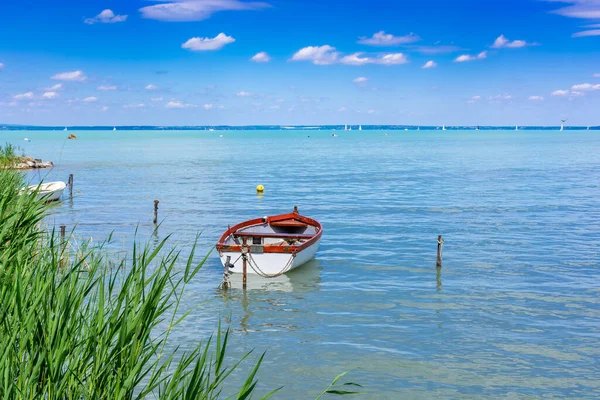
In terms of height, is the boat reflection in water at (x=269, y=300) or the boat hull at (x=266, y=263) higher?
the boat hull at (x=266, y=263)

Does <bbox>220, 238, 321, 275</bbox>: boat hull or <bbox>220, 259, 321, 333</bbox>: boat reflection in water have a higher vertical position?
<bbox>220, 238, 321, 275</bbox>: boat hull

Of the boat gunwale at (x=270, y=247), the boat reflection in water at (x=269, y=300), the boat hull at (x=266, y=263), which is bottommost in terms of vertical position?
the boat reflection in water at (x=269, y=300)

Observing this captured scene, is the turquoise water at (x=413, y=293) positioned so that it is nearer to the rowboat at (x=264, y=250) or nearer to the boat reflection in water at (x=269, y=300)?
the boat reflection in water at (x=269, y=300)

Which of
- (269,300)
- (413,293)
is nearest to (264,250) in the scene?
(269,300)

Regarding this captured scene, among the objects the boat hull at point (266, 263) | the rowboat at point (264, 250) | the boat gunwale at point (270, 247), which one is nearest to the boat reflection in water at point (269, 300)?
the boat hull at point (266, 263)

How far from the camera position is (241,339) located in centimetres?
1811

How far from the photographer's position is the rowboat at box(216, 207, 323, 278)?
23.9m

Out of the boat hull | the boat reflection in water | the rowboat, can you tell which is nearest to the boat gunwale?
the rowboat

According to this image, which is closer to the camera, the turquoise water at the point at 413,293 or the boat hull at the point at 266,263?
the turquoise water at the point at 413,293

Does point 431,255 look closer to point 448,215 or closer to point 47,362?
point 448,215

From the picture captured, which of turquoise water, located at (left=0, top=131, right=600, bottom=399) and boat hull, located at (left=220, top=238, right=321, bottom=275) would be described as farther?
boat hull, located at (left=220, top=238, right=321, bottom=275)

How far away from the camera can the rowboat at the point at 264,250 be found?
2394 centimetres

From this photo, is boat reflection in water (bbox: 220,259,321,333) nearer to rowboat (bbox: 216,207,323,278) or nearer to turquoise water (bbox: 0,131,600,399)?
turquoise water (bbox: 0,131,600,399)

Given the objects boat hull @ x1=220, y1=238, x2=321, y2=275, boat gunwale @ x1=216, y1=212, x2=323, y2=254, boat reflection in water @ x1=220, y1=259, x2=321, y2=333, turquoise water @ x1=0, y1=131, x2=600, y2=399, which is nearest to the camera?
turquoise water @ x1=0, y1=131, x2=600, y2=399
